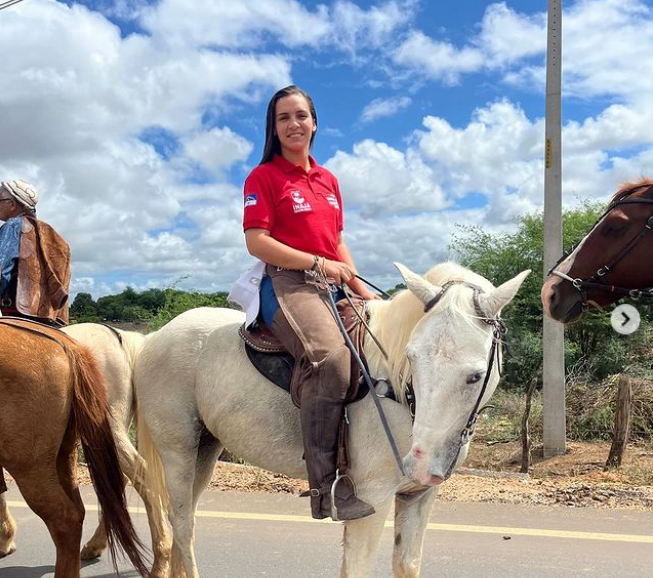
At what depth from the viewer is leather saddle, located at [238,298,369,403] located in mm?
3011

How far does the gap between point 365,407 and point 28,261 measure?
103 inches

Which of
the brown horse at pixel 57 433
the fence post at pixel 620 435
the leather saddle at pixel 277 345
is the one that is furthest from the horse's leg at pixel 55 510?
the fence post at pixel 620 435

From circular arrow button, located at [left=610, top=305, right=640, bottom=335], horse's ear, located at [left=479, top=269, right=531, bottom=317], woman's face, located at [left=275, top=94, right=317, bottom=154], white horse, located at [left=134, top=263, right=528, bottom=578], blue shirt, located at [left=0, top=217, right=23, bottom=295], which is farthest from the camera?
blue shirt, located at [left=0, top=217, right=23, bottom=295]

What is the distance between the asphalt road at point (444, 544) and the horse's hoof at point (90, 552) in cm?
8

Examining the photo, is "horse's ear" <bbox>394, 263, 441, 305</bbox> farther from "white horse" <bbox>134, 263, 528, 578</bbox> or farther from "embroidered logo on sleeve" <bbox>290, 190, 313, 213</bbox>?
"embroidered logo on sleeve" <bbox>290, 190, 313, 213</bbox>

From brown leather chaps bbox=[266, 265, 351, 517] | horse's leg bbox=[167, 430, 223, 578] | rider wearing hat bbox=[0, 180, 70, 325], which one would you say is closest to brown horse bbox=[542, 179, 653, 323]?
brown leather chaps bbox=[266, 265, 351, 517]

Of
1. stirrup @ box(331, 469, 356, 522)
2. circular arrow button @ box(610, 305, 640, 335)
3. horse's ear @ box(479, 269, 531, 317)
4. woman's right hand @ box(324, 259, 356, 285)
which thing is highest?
woman's right hand @ box(324, 259, 356, 285)

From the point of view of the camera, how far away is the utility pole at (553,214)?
739 centimetres

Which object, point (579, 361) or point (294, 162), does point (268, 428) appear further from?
point (579, 361)

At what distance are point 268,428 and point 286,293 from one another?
0.66 m

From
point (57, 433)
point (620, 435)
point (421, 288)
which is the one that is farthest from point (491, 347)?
point (620, 435)

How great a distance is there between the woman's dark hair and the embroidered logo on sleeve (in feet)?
0.95

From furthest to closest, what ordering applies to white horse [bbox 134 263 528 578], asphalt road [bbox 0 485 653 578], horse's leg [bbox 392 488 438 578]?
asphalt road [bbox 0 485 653 578]
horse's leg [bbox 392 488 438 578]
white horse [bbox 134 263 528 578]

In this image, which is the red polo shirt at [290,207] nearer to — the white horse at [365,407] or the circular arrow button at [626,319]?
the white horse at [365,407]
